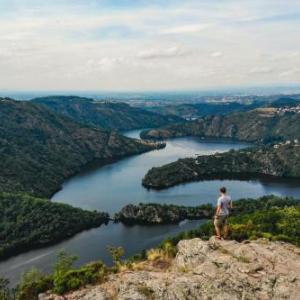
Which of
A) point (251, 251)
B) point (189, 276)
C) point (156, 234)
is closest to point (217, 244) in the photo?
point (251, 251)

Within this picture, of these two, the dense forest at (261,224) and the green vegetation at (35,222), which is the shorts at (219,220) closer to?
the dense forest at (261,224)

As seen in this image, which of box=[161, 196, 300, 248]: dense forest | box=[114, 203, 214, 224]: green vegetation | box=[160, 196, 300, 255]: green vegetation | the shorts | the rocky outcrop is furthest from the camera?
box=[114, 203, 214, 224]: green vegetation

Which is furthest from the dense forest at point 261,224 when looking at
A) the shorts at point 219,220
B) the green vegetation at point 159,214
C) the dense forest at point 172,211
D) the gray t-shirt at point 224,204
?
the green vegetation at point 159,214

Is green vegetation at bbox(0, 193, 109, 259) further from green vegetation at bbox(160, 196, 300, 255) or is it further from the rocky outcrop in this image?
the rocky outcrop

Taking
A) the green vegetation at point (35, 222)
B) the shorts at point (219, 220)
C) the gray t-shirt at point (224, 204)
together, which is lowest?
the green vegetation at point (35, 222)

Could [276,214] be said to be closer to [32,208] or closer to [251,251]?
[251,251]

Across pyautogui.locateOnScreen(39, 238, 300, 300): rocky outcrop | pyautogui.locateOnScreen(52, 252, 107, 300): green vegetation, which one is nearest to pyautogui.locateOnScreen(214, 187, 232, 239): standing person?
pyautogui.locateOnScreen(39, 238, 300, 300): rocky outcrop

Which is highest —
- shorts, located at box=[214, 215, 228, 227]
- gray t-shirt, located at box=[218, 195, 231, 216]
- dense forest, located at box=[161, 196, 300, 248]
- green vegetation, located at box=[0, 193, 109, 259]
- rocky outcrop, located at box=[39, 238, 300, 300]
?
gray t-shirt, located at box=[218, 195, 231, 216]
